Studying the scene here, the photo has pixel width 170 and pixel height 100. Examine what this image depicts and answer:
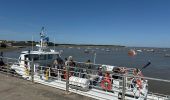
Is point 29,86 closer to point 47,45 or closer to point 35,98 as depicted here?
point 35,98

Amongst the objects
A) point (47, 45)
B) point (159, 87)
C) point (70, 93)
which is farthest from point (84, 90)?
point (159, 87)

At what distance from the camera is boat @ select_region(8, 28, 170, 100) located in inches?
310

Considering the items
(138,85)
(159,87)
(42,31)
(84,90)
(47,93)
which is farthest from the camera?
(159,87)

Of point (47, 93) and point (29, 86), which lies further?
point (29, 86)

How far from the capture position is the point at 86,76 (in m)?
12.0

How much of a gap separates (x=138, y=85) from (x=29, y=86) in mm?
5317

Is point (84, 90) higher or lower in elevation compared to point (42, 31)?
lower

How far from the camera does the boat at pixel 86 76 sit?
310 inches

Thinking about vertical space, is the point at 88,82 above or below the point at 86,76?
above

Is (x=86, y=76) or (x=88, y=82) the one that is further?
(x=86, y=76)

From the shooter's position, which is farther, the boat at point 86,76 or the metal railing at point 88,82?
the boat at point 86,76

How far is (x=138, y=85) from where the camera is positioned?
1092cm

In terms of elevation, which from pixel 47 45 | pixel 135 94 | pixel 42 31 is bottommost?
pixel 135 94

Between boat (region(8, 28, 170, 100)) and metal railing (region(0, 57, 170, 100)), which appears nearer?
metal railing (region(0, 57, 170, 100))
